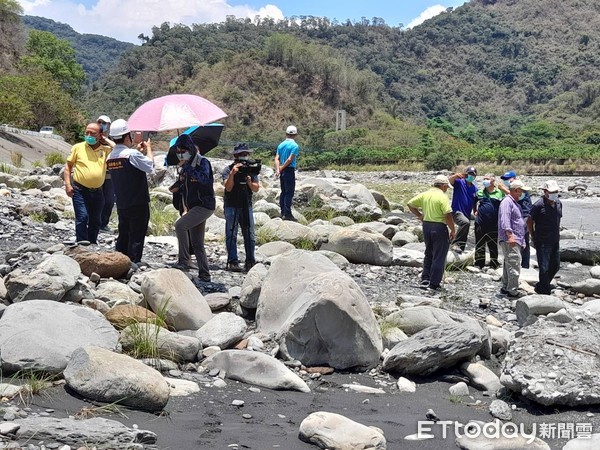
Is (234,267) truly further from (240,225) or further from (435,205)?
(435,205)

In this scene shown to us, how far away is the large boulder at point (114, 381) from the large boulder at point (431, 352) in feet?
6.36

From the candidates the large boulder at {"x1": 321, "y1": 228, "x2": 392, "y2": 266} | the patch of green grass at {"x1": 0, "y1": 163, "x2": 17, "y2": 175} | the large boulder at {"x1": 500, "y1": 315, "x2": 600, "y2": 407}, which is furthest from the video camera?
the patch of green grass at {"x1": 0, "y1": 163, "x2": 17, "y2": 175}

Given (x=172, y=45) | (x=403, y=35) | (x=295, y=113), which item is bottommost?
(x=295, y=113)

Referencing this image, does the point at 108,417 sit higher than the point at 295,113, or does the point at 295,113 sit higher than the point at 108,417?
the point at 295,113

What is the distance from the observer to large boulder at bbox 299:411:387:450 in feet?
13.0

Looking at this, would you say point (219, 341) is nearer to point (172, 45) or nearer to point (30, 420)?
point (30, 420)

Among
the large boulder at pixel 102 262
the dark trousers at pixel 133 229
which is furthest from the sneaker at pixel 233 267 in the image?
the large boulder at pixel 102 262

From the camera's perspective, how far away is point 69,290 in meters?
5.84

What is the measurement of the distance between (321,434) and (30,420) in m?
1.62

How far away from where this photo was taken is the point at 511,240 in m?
8.07

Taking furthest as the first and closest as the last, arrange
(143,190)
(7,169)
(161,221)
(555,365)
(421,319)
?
(7,169) → (161,221) → (143,190) → (421,319) → (555,365)

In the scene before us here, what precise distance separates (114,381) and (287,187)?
819 cm

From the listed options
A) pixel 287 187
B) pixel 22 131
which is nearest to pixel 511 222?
pixel 287 187

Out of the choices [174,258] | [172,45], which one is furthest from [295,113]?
[174,258]
